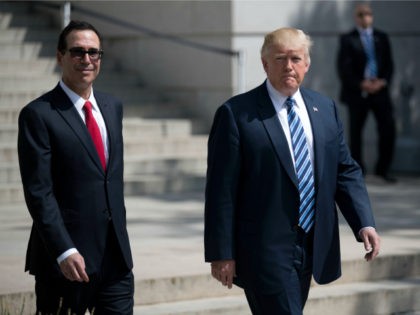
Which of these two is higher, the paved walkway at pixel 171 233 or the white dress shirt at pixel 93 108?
the white dress shirt at pixel 93 108

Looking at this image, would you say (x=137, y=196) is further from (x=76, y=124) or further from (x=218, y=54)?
(x=76, y=124)

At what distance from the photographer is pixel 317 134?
4.84 m

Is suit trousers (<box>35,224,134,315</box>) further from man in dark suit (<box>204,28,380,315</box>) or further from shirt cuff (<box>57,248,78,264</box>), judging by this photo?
man in dark suit (<box>204,28,380,315</box>)

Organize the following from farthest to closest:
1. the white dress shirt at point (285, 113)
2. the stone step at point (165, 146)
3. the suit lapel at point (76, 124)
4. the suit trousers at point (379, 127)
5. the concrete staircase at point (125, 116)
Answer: the suit trousers at point (379, 127) < the stone step at point (165, 146) < the concrete staircase at point (125, 116) < the white dress shirt at point (285, 113) < the suit lapel at point (76, 124)

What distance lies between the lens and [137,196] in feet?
35.5

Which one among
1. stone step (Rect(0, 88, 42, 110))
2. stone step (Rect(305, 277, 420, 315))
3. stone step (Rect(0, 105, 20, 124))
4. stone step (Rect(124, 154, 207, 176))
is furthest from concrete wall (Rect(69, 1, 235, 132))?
stone step (Rect(305, 277, 420, 315))

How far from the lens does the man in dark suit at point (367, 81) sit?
1237 cm

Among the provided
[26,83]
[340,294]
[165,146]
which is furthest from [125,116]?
[340,294]

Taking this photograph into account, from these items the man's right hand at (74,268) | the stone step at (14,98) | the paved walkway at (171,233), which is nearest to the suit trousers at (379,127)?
the paved walkway at (171,233)

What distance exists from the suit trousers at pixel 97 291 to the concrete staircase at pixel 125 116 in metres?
5.42

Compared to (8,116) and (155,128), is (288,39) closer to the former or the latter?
(8,116)

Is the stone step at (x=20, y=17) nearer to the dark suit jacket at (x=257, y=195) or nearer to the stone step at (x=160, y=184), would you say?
the stone step at (x=160, y=184)

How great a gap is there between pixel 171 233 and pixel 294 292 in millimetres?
4018

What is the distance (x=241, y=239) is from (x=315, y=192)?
0.39 meters
